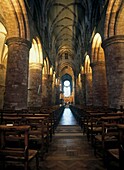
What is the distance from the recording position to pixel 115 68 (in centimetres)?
802

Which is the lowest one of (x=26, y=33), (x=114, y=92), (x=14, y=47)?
(x=114, y=92)

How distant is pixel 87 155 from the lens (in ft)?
12.0

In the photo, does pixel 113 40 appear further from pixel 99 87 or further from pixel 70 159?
pixel 70 159

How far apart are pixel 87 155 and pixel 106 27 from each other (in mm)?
7591

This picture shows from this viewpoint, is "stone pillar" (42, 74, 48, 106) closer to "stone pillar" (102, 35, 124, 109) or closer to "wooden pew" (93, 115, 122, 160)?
"stone pillar" (102, 35, 124, 109)

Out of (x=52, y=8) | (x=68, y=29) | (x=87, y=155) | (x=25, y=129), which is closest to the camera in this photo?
(x=25, y=129)

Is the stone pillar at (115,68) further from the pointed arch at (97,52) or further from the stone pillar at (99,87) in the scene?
the pointed arch at (97,52)

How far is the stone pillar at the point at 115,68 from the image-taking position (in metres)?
7.75

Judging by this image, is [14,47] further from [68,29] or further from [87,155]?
[68,29]

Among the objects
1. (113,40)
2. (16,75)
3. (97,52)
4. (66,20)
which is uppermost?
(66,20)

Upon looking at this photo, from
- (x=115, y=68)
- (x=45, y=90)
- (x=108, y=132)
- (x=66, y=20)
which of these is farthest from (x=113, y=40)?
(x=66, y=20)

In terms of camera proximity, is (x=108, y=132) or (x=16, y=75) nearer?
(x=108, y=132)

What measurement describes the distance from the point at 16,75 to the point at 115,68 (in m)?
5.48

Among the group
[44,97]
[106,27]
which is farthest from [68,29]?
[106,27]
